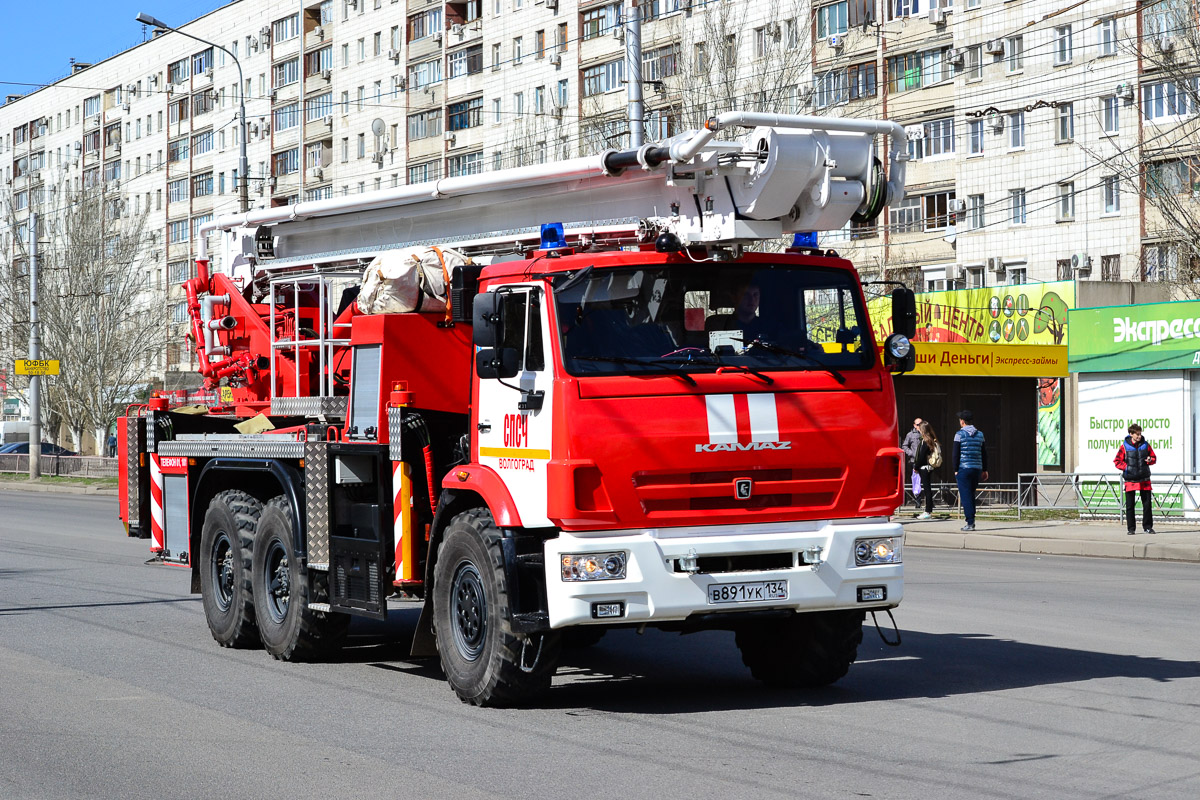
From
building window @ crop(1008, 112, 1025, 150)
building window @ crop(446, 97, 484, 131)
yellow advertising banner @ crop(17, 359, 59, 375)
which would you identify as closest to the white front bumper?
building window @ crop(1008, 112, 1025, 150)

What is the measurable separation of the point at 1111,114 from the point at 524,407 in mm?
40473

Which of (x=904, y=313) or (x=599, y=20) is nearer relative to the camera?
(x=904, y=313)

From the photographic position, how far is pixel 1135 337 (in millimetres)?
26297

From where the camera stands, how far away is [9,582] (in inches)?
663

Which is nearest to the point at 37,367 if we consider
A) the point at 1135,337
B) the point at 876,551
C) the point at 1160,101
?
the point at 1160,101

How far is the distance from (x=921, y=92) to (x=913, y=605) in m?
38.2

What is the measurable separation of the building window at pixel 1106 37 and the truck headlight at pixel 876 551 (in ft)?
129

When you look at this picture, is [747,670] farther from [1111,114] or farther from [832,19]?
[832,19]

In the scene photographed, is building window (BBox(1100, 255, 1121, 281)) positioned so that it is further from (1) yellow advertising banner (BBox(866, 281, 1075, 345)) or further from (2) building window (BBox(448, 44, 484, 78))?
(2) building window (BBox(448, 44, 484, 78))

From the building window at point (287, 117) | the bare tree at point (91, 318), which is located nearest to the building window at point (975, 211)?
the bare tree at point (91, 318)

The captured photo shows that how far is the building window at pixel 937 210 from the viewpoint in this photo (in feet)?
161

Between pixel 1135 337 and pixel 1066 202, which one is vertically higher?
pixel 1066 202

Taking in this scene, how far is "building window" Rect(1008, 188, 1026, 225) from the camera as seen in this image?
47.3 meters

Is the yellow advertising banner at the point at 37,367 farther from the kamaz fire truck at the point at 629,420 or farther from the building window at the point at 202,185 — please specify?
the kamaz fire truck at the point at 629,420
